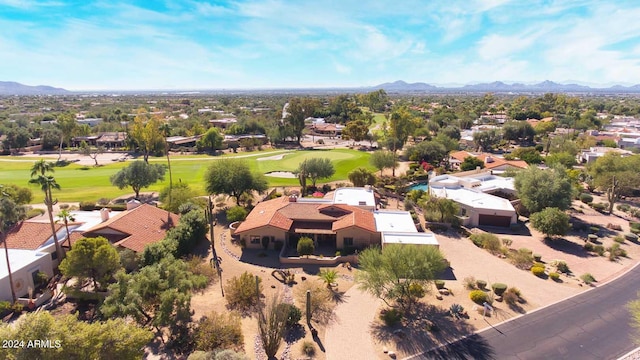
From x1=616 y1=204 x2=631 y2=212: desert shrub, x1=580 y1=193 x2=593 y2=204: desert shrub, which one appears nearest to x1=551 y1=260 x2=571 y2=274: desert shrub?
x1=616 y1=204 x2=631 y2=212: desert shrub

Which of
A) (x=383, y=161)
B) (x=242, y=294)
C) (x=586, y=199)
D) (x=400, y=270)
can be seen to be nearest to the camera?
(x=400, y=270)

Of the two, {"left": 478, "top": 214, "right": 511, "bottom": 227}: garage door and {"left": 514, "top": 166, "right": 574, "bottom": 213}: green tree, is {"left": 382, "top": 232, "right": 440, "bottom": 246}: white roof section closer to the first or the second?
{"left": 478, "top": 214, "right": 511, "bottom": 227}: garage door

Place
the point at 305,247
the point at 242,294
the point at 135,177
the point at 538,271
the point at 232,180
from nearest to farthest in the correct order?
the point at 242,294
the point at 538,271
the point at 305,247
the point at 232,180
the point at 135,177

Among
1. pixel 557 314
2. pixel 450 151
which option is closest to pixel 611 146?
pixel 450 151

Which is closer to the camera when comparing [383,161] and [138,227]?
[138,227]

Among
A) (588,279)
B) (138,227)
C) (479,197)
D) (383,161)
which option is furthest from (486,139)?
(138,227)

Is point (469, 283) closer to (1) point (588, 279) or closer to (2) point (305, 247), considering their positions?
(1) point (588, 279)
